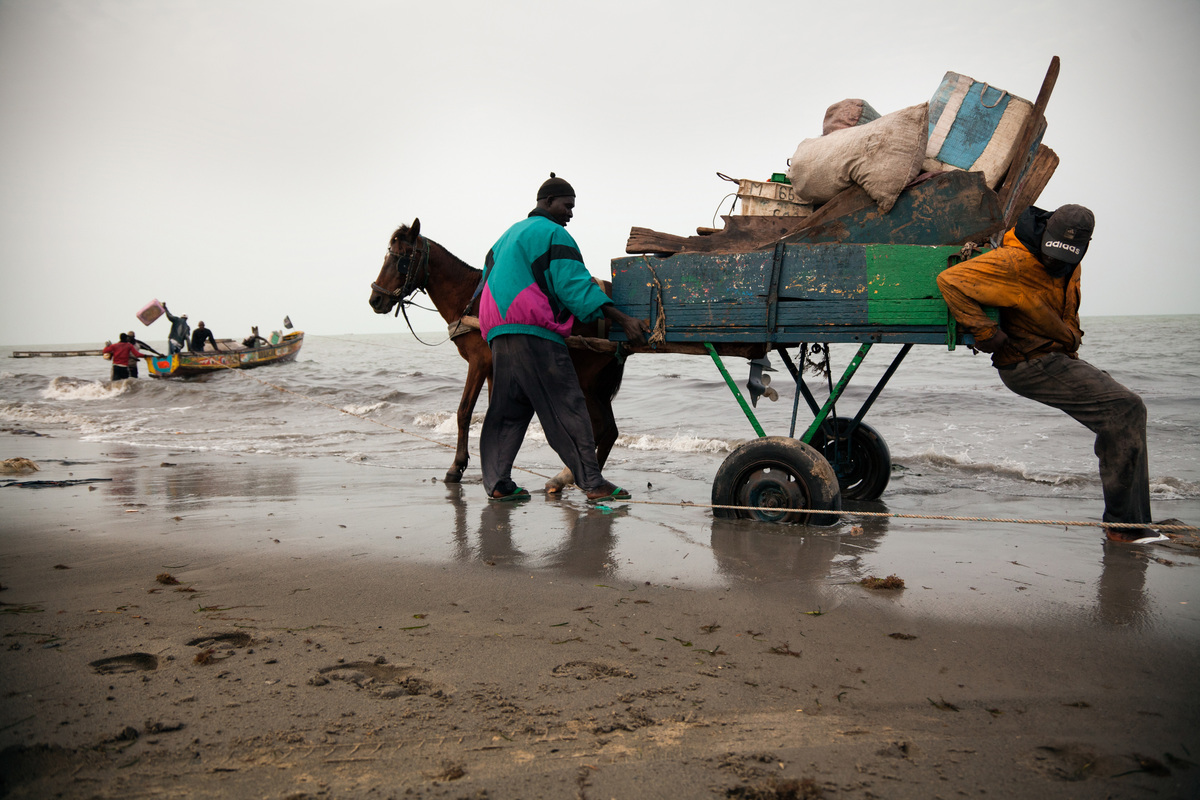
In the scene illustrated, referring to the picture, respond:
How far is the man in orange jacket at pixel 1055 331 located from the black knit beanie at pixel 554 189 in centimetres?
242

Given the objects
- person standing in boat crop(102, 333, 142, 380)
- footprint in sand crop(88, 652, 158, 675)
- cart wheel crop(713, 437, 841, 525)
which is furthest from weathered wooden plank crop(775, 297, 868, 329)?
person standing in boat crop(102, 333, 142, 380)

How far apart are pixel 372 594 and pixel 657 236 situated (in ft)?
9.50

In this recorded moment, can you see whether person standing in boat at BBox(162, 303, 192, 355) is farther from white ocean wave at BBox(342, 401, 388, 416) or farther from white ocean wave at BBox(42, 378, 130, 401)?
white ocean wave at BBox(342, 401, 388, 416)

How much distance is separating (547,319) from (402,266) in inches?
98.6

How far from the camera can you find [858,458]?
18.6ft

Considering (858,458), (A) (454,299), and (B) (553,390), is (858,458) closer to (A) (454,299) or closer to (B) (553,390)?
(B) (553,390)

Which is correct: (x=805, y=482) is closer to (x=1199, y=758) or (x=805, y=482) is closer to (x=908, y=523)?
(x=908, y=523)

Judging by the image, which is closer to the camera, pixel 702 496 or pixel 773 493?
pixel 773 493

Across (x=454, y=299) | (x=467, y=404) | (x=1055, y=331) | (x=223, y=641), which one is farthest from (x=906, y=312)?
(x=454, y=299)

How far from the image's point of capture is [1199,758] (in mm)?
1761

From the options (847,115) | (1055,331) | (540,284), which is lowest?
(1055,331)

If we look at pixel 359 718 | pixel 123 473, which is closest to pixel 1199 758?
pixel 359 718

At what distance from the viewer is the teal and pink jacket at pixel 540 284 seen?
4.46m

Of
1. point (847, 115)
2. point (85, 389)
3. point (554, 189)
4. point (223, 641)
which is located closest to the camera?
point (223, 641)
